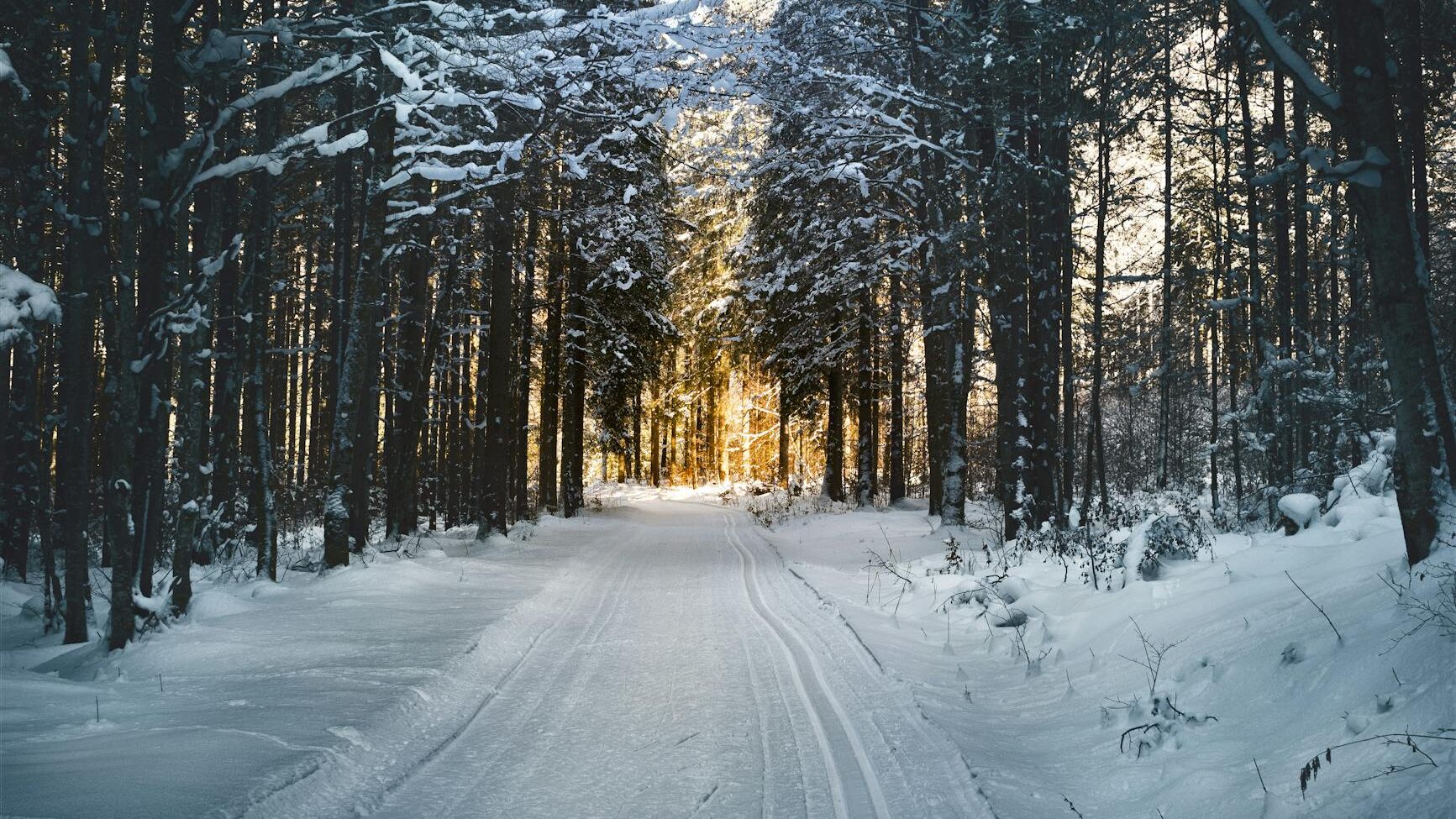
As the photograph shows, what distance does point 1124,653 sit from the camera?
6039 mm

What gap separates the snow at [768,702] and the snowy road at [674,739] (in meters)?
0.02

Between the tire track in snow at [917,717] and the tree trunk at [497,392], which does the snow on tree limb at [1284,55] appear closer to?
the tire track in snow at [917,717]

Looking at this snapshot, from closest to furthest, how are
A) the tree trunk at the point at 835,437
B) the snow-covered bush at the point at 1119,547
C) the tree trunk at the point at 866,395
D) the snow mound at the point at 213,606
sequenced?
the snow-covered bush at the point at 1119,547, the snow mound at the point at 213,606, the tree trunk at the point at 866,395, the tree trunk at the point at 835,437

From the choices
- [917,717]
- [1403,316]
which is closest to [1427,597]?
[1403,316]

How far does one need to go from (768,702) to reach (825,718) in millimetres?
525

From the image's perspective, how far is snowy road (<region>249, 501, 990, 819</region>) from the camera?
4055 mm

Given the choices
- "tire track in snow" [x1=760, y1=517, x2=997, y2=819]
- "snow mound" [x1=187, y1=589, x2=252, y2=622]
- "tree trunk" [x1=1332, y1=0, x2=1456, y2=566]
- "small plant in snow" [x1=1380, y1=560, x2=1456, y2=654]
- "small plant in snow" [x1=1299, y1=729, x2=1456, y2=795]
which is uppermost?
"tree trunk" [x1=1332, y1=0, x2=1456, y2=566]

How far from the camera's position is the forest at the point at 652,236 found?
6.87 metres

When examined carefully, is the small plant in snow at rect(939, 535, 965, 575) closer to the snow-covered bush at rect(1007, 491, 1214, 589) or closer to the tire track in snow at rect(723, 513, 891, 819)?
the snow-covered bush at rect(1007, 491, 1214, 589)

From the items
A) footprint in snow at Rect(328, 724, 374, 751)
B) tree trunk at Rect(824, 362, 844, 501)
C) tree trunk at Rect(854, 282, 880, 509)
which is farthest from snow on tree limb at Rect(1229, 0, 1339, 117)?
tree trunk at Rect(824, 362, 844, 501)

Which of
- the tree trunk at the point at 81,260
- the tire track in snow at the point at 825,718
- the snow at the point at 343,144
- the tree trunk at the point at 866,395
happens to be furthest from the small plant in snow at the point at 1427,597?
the tree trunk at the point at 866,395

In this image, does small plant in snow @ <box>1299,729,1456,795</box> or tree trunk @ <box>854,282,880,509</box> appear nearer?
small plant in snow @ <box>1299,729,1456,795</box>

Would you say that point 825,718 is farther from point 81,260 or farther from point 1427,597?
point 81,260

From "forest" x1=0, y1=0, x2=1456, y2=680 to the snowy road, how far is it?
3.53 meters
